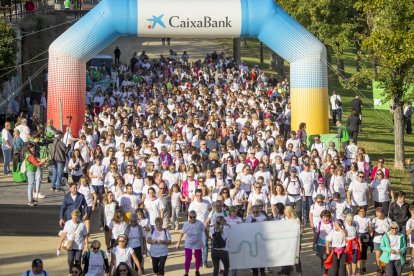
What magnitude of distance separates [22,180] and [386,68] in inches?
391

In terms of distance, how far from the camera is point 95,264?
15875 mm

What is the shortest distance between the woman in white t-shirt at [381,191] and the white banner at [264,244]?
4252 mm

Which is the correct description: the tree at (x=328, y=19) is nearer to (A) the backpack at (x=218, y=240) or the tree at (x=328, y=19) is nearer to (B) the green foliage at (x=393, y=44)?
(B) the green foliage at (x=393, y=44)

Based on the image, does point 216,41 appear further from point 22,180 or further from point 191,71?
point 22,180

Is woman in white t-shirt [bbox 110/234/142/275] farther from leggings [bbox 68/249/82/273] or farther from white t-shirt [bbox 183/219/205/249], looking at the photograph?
white t-shirt [bbox 183/219/205/249]

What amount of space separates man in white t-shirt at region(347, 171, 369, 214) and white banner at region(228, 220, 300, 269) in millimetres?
3689

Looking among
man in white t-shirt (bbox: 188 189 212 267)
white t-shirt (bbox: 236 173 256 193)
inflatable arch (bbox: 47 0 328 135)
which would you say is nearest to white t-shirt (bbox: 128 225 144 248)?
man in white t-shirt (bbox: 188 189 212 267)

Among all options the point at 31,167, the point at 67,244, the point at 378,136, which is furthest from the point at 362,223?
the point at 378,136

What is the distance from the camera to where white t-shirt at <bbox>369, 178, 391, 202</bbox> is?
22.0 meters

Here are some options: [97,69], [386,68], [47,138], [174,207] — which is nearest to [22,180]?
[47,138]

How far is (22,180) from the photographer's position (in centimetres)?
2500

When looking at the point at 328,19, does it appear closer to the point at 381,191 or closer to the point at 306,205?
the point at 381,191

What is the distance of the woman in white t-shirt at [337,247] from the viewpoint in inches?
703

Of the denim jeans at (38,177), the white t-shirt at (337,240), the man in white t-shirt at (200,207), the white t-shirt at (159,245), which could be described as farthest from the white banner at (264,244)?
the denim jeans at (38,177)
